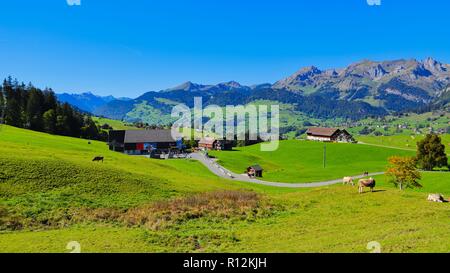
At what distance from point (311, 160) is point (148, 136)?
254 feet

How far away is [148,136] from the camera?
496 feet

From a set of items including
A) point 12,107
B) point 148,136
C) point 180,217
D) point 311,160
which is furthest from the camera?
point 311,160

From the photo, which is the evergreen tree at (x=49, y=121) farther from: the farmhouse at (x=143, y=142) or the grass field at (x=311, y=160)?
the grass field at (x=311, y=160)

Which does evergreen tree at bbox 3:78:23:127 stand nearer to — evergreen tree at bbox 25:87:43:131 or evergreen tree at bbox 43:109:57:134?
evergreen tree at bbox 25:87:43:131

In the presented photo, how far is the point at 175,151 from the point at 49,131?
2114 inches

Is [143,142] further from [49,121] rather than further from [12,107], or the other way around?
[12,107]

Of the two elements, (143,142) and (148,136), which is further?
(148,136)

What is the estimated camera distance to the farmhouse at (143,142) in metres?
144

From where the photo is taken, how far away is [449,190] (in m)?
66.7

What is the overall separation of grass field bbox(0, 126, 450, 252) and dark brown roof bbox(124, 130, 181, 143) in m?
99.3

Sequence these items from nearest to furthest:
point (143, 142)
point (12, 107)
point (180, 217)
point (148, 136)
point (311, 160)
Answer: point (180, 217) → point (12, 107) → point (143, 142) → point (148, 136) → point (311, 160)

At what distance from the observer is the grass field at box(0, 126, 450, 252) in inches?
936

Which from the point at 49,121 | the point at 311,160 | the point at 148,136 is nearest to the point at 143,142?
the point at 148,136
